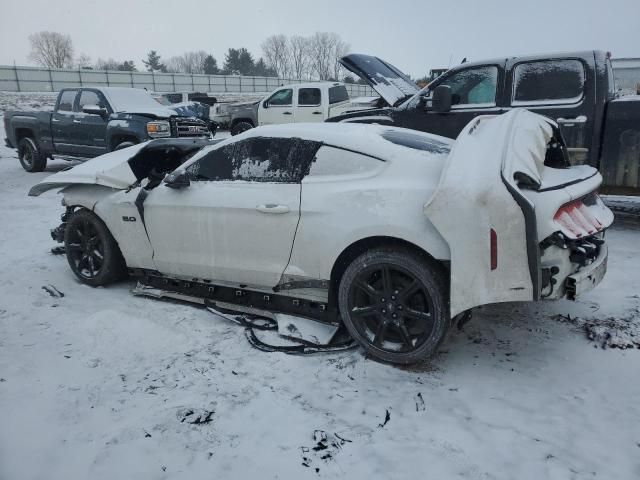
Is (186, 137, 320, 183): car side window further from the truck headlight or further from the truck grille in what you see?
the truck grille

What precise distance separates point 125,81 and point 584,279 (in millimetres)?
40422

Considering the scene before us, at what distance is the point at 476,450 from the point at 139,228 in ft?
10.3

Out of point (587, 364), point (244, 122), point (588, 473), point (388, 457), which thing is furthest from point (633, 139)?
point (244, 122)

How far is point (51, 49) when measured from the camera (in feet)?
223

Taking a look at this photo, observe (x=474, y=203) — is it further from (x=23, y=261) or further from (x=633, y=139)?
(x=23, y=261)

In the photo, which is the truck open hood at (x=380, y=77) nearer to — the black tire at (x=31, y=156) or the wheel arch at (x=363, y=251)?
the wheel arch at (x=363, y=251)

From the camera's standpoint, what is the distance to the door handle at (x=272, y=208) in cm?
338

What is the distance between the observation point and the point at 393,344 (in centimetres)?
320

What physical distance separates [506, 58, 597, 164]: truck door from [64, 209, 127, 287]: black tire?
5.06m

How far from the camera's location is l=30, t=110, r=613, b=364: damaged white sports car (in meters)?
2.74

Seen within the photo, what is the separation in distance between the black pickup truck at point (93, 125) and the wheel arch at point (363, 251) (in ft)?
24.3

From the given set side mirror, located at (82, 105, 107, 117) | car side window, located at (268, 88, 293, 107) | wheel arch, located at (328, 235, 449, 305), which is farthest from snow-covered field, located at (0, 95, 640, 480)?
car side window, located at (268, 88, 293, 107)

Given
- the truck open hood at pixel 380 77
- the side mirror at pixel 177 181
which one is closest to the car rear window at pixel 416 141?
the side mirror at pixel 177 181

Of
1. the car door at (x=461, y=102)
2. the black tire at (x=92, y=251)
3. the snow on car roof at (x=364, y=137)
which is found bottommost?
the black tire at (x=92, y=251)
